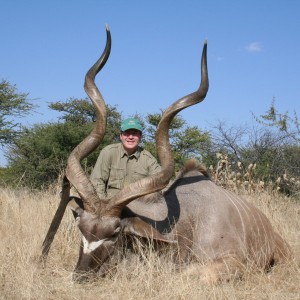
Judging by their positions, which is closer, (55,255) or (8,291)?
(8,291)

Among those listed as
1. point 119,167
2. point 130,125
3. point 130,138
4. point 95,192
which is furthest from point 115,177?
point 95,192

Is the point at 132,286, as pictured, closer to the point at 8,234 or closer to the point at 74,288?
the point at 74,288

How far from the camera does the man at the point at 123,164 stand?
16.0 feet

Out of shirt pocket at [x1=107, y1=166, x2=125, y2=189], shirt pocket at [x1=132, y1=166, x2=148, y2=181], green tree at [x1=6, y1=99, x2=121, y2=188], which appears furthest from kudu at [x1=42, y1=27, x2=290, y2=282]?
green tree at [x1=6, y1=99, x2=121, y2=188]

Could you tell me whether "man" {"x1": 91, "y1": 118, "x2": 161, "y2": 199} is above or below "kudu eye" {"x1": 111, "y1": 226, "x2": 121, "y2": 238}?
above

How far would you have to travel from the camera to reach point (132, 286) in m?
3.23

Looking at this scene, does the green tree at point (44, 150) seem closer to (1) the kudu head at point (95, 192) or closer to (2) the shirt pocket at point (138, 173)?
(2) the shirt pocket at point (138, 173)

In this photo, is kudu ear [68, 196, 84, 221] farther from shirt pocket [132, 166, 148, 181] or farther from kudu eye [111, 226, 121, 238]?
shirt pocket [132, 166, 148, 181]

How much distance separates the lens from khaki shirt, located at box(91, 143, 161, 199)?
489 centimetres

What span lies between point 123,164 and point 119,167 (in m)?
0.05

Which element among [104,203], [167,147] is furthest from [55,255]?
[167,147]

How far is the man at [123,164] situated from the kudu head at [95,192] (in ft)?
3.01

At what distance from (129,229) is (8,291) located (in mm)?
891

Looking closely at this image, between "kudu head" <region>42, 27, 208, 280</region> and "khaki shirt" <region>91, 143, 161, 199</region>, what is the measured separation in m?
0.93
